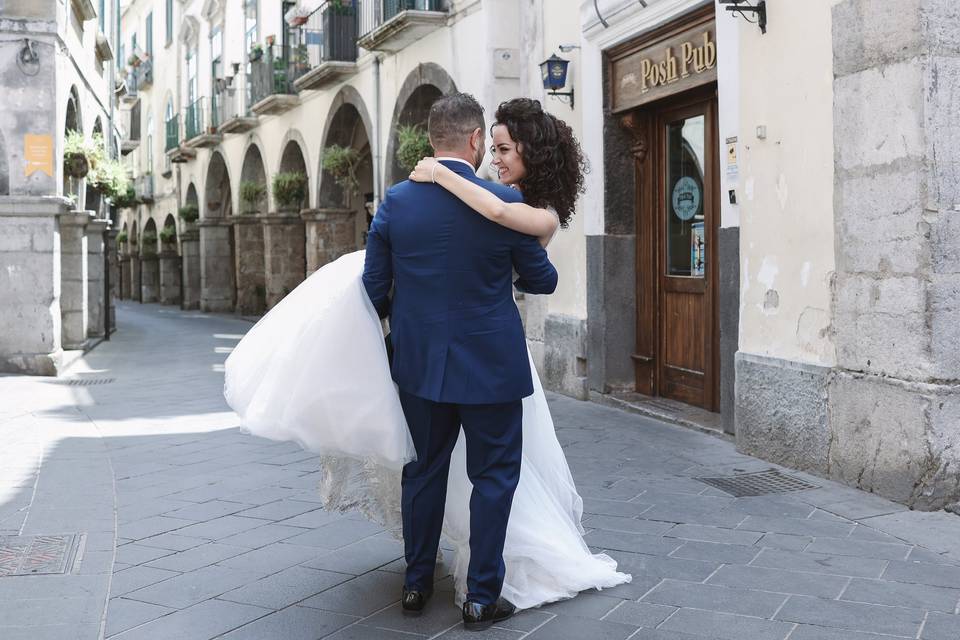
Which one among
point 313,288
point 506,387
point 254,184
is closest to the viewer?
point 506,387

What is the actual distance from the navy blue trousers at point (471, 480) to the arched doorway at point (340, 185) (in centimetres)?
1396

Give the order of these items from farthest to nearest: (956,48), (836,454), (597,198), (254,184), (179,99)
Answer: (179,99)
(254,184)
(597,198)
(836,454)
(956,48)

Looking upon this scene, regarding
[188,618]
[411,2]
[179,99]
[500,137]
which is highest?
[179,99]

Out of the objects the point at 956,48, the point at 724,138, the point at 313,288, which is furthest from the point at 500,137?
the point at 724,138

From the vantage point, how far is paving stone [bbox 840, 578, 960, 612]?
3682 mm

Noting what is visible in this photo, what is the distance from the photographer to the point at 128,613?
370 cm

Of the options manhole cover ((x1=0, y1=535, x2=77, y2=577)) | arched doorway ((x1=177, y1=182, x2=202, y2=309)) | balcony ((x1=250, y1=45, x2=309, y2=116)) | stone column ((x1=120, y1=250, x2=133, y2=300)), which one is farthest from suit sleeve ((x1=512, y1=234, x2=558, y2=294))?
stone column ((x1=120, y1=250, x2=133, y2=300))

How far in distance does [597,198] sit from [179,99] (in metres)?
25.1

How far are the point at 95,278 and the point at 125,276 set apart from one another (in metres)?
30.0

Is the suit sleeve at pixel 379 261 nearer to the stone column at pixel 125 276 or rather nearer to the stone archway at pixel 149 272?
the stone archway at pixel 149 272

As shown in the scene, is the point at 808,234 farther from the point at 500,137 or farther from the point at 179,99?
the point at 179,99

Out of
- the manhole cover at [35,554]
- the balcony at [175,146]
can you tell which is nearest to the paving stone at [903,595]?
the manhole cover at [35,554]

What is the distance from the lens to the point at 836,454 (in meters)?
5.75

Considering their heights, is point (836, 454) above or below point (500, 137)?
below
